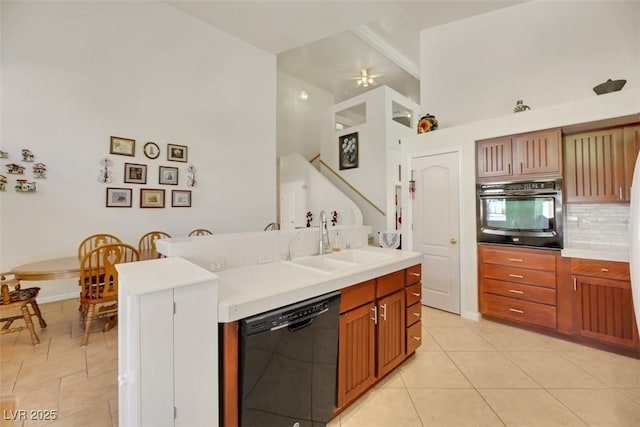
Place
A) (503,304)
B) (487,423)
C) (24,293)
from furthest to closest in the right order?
(503,304) < (24,293) < (487,423)

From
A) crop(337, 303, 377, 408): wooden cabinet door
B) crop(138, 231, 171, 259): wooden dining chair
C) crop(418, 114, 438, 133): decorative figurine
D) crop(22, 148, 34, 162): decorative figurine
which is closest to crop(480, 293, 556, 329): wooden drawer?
crop(337, 303, 377, 408): wooden cabinet door

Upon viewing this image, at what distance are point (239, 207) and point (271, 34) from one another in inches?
126

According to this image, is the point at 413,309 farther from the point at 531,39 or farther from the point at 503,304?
the point at 531,39

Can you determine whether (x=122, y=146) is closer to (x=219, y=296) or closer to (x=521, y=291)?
(x=219, y=296)

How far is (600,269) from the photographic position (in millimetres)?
Result: 2451

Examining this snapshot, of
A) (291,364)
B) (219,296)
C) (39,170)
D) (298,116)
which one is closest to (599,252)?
(291,364)

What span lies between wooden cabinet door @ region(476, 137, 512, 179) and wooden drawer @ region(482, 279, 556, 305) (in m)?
1.20

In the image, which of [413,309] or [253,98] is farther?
[253,98]

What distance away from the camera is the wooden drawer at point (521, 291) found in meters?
2.72

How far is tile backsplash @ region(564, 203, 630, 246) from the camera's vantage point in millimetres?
2719

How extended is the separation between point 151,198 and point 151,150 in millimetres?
733

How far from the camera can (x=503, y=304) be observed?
2984 millimetres

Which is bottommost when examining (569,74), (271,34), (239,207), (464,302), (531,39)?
(464,302)

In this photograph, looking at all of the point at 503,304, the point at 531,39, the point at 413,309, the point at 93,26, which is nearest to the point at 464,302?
the point at 503,304
